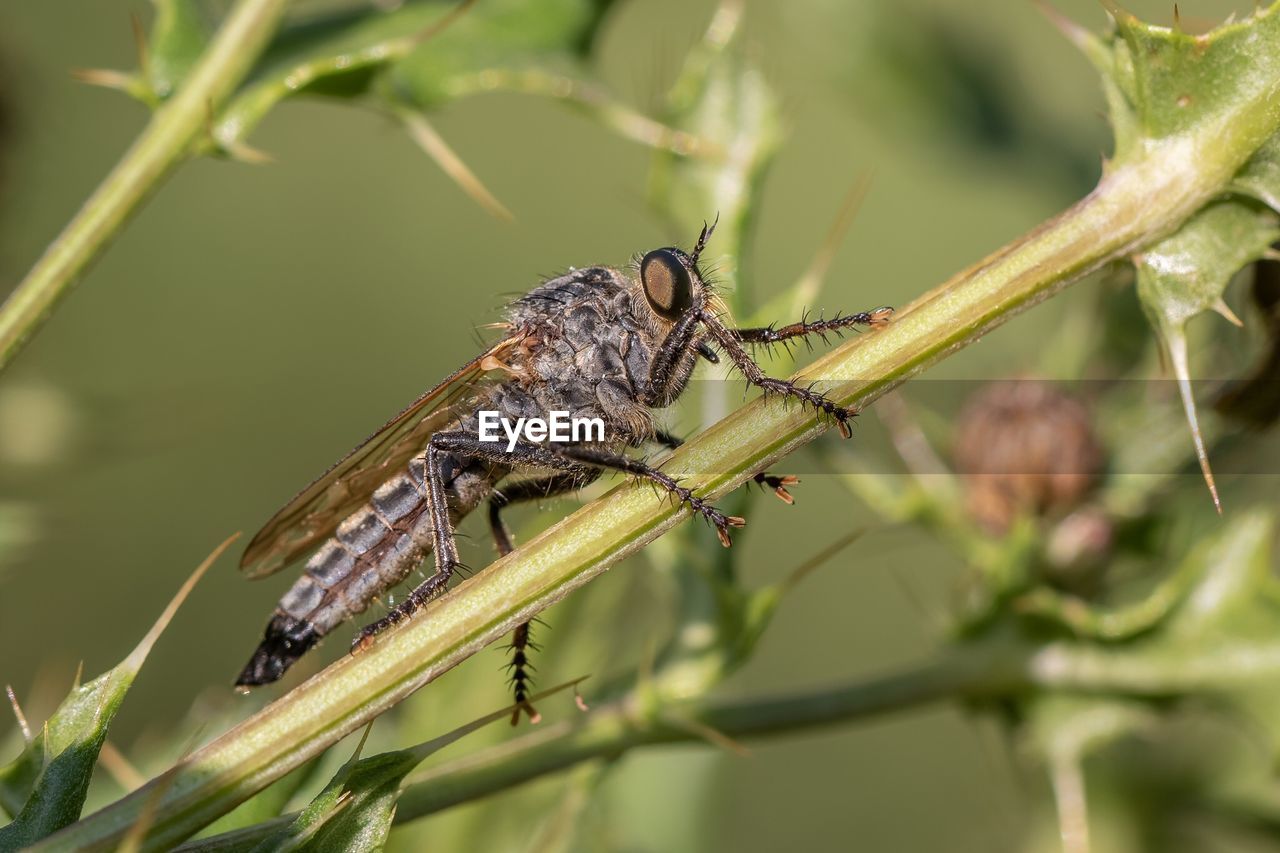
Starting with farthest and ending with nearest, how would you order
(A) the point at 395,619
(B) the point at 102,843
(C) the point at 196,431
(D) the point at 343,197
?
(D) the point at 343,197 → (C) the point at 196,431 → (A) the point at 395,619 → (B) the point at 102,843

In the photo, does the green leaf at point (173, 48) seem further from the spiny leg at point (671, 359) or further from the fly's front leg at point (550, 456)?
the spiny leg at point (671, 359)

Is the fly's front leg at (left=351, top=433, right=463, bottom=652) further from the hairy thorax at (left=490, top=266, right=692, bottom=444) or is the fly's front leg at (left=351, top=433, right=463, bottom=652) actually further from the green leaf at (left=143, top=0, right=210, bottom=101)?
the green leaf at (left=143, top=0, right=210, bottom=101)

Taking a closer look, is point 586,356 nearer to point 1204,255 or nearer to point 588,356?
point 588,356

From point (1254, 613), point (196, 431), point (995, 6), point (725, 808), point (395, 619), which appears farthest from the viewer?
point (995, 6)

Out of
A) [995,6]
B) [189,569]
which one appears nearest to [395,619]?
[995,6]

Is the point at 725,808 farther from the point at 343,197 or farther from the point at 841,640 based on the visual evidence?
the point at 343,197

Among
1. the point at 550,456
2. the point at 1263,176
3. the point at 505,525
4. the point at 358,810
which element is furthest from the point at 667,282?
the point at 358,810

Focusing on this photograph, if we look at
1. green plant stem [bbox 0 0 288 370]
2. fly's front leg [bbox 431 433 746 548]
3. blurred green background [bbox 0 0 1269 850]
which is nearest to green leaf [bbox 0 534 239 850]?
green plant stem [bbox 0 0 288 370]
